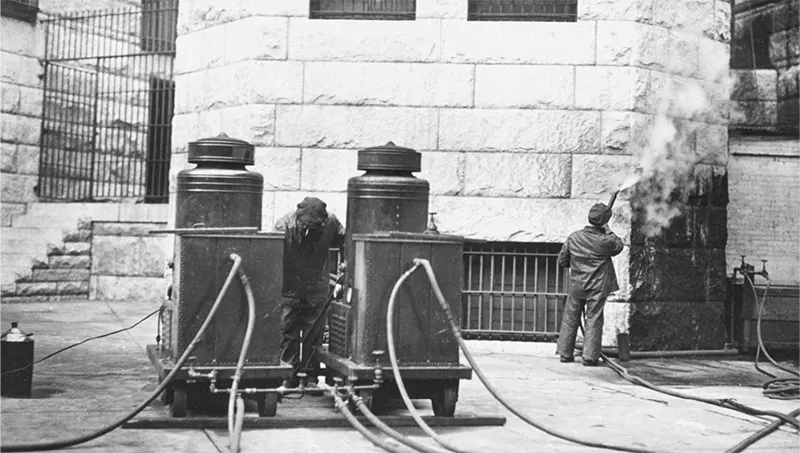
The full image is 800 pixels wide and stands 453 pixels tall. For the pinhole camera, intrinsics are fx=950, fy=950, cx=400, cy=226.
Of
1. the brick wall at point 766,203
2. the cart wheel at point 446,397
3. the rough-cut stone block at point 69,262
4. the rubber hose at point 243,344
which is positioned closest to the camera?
the rubber hose at point 243,344

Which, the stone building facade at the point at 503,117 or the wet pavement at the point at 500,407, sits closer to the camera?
the wet pavement at the point at 500,407

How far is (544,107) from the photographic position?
39.7ft

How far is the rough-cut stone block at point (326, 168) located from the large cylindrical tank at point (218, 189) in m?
4.06

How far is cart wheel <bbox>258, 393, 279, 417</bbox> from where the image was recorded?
7.10 metres

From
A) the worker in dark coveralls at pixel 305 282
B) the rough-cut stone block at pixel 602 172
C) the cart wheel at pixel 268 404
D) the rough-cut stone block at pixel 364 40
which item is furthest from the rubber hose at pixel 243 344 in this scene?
the rough-cut stone block at pixel 602 172

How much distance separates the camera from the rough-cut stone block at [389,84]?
1216cm

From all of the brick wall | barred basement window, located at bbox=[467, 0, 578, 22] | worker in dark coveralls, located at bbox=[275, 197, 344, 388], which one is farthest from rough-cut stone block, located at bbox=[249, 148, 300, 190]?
the brick wall

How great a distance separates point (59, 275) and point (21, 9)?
15.6 feet

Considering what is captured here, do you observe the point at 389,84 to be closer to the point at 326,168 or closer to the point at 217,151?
the point at 326,168

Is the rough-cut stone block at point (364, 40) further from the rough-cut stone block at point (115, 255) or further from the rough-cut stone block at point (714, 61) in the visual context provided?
the rough-cut stone block at point (115, 255)

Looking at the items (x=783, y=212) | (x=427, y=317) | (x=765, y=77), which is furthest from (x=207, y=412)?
(x=765, y=77)

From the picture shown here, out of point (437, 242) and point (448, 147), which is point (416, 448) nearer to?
point (437, 242)

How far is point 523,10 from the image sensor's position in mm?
12414

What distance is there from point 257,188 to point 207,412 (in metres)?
1.97
